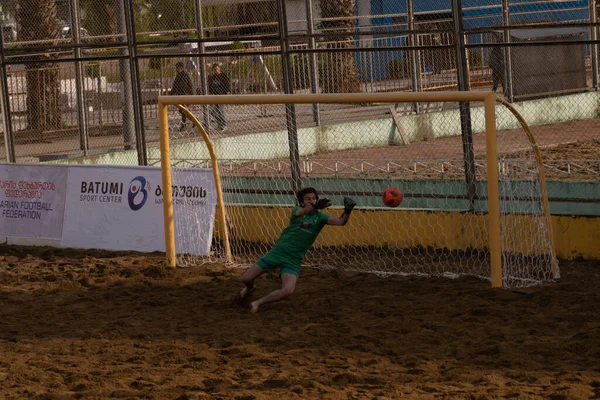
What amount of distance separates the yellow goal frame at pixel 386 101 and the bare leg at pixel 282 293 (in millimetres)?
1884

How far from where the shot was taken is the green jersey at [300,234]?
941 cm

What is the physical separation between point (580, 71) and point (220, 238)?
10.9m

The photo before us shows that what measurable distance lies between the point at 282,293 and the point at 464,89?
3427mm

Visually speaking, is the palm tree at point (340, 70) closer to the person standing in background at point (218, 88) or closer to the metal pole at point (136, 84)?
the person standing in background at point (218, 88)

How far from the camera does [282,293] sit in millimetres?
9250

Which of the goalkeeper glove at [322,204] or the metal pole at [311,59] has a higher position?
the metal pole at [311,59]

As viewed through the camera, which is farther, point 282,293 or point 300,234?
point 300,234

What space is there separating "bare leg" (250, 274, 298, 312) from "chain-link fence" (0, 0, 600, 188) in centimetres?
613

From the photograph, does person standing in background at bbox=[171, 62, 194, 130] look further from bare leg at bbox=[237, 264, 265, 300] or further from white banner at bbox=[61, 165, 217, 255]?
bare leg at bbox=[237, 264, 265, 300]

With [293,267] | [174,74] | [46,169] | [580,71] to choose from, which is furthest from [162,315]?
[580,71]

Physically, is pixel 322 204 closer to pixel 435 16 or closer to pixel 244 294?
pixel 244 294

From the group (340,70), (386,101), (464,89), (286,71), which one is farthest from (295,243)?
(340,70)

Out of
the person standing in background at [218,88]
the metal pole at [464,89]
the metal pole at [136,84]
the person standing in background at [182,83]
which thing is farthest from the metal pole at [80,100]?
Result: the metal pole at [464,89]

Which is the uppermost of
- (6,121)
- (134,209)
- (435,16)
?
(435,16)
